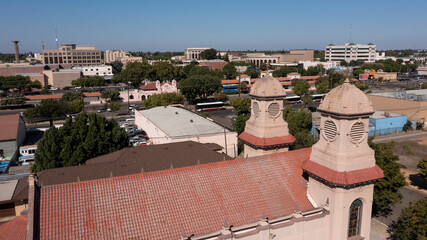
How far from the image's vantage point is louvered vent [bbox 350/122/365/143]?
18.1 metres

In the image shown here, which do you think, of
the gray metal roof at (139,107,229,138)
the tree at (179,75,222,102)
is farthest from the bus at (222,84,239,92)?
the gray metal roof at (139,107,229,138)

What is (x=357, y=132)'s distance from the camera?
18203mm

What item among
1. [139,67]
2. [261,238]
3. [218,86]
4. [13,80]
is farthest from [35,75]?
[261,238]

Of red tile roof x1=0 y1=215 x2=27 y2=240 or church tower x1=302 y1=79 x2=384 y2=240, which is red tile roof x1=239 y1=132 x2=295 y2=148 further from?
red tile roof x1=0 y1=215 x2=27 y2=240

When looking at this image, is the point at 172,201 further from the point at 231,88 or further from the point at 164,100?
the point at 231,88

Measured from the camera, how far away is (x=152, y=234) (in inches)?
600

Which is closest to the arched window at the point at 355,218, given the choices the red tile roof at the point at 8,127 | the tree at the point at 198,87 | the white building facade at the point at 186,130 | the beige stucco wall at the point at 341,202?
the beige stucco wall at the point at 341,202

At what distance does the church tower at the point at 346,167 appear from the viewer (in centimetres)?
1772

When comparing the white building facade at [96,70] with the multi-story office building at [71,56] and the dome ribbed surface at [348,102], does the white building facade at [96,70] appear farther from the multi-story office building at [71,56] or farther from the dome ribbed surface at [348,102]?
the dome ribbed surface at [348,102]

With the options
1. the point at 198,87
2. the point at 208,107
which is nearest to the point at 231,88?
the point at 198,87

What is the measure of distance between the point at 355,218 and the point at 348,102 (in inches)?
280

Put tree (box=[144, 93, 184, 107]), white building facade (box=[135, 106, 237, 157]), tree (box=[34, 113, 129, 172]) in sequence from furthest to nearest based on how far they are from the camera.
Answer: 1. tree (box=[144, 93, 184, 107])
2. white building facade (box=[135, 106, 237, 157])
3. tree (box=[34, 113, 129, 172])

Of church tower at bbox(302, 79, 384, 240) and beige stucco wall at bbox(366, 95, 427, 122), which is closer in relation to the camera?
church tower at bbox(302, 79, 384, 240)

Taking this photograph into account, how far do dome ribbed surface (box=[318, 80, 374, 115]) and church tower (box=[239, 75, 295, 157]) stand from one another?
6161 millimetres
